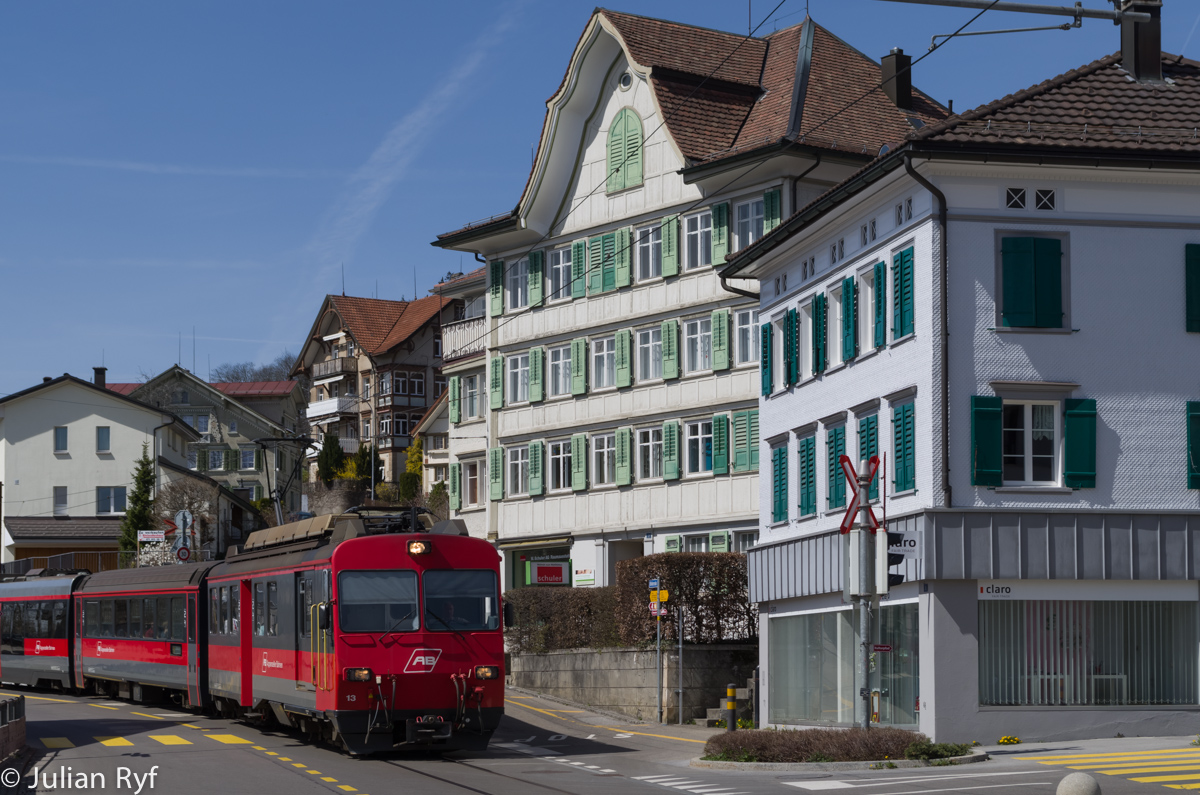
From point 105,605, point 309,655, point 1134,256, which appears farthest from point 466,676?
point 105,605

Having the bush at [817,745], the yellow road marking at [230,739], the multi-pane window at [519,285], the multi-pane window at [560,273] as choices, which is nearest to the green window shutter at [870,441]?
the bush at [817,745]

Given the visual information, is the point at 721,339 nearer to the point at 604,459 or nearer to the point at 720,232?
the point at 720,232

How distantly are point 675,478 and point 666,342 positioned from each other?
3.57 metres

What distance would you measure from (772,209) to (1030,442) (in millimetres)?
15966

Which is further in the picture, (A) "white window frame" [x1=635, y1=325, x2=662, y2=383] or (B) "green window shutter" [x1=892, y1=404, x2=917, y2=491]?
(A) "white window frame" [x1=635, y1=325, x2=662, y2=383]

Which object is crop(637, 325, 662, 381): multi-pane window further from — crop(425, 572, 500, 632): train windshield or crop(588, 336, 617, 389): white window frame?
crop(425, 572, 500, 632): train windshield

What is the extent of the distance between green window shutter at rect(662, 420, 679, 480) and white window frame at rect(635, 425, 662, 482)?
1.69ft

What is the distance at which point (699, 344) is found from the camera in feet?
139

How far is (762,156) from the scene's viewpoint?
130 ft

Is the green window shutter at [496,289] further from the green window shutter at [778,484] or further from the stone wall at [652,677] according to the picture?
the green window shutter at [778,484]

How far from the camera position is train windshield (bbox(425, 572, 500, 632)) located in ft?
74.8

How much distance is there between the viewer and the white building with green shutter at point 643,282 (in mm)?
41000

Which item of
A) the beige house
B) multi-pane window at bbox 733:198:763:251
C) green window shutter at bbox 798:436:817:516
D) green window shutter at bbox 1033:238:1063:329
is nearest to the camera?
green window shutter at bbox 1033:238:1063:329

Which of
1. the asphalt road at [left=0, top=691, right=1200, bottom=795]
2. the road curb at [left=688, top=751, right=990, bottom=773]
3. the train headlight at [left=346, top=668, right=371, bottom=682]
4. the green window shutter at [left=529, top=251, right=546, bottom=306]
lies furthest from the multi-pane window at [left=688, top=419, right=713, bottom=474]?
the train headlight at [left=346, top=668, right=371, bottom=682]
